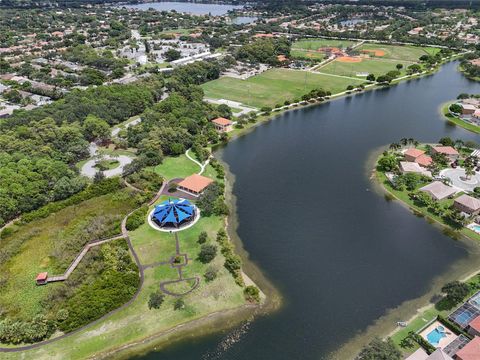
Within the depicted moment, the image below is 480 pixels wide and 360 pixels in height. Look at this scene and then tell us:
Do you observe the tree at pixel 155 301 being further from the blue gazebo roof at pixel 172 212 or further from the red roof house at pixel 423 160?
the red roof house at pixel 423 160

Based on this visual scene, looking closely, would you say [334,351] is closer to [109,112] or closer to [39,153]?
[39,153]

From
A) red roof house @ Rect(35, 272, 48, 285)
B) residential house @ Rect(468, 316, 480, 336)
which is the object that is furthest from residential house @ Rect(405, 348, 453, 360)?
red roof house @ Rect(35, 272, 48, 285)

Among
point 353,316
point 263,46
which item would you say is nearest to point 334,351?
point 353,316

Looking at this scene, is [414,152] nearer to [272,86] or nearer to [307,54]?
[272,86]

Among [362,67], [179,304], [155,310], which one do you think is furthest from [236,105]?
[155,310]

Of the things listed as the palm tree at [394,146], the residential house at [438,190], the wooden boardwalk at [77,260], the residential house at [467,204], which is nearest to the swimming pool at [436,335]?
the residential house at [467,204]

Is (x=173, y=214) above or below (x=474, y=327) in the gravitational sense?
below
